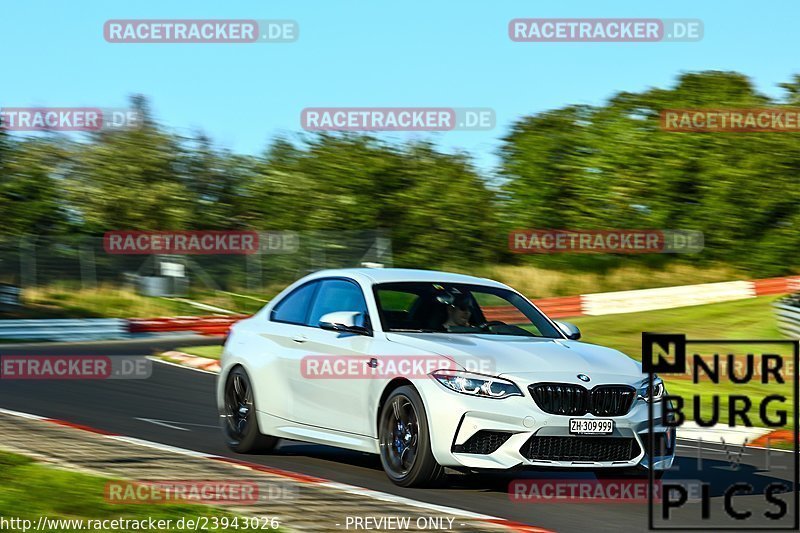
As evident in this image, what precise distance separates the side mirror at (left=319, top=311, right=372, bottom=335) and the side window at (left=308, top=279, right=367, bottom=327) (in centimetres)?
36

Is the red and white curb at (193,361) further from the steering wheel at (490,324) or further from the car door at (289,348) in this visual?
the steering wheel at (490,324)

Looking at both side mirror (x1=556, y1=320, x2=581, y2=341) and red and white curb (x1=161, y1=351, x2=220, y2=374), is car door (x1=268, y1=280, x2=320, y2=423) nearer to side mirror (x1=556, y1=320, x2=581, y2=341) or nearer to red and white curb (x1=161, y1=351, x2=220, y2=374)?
side mirror (x1=556, y1=320, x2=581, y2=341)

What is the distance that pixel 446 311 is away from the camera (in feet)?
32.4

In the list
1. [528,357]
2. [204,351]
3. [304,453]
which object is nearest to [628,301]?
[204,351]

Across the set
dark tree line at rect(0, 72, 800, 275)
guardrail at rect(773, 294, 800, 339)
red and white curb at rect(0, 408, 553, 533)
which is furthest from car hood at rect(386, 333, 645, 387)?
dark tree line at rect(0, 72, 800, 275)

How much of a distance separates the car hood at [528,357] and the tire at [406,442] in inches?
15.6

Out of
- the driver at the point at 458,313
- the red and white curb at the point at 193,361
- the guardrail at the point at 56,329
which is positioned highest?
the driver at the point at 458,313

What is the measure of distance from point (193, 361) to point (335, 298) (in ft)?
38.3

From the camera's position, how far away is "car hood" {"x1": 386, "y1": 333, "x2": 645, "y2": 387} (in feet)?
28.5

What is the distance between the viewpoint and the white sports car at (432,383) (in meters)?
8.56
